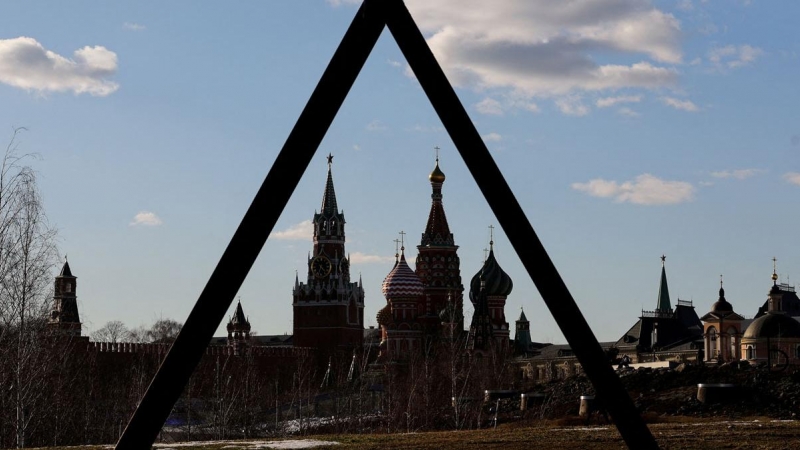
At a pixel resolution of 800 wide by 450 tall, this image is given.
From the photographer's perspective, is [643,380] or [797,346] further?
[797,346]

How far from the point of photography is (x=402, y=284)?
102 meters

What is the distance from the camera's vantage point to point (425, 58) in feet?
27.8

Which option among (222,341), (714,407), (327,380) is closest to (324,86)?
(714,407)

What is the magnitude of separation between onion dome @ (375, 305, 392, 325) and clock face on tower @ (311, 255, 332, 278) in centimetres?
1520

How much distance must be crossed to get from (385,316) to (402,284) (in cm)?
328

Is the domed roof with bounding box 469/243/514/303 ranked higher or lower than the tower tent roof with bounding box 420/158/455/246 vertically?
lower

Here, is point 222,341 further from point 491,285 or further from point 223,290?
point 223,290

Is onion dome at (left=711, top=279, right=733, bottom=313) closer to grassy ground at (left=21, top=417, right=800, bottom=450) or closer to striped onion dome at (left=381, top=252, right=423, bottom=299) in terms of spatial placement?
striped onion dome at (left=381, top=252, right=423, bottom=299)

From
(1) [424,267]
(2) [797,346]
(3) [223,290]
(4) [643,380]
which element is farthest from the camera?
(1) [424,267]

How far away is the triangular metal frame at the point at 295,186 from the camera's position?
8016mm

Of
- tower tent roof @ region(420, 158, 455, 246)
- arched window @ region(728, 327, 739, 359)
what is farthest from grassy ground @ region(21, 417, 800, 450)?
tower tent roof @ region(420, 158, 455, 246)

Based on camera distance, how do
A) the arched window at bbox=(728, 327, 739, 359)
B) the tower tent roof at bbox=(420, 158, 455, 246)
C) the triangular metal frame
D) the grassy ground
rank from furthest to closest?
the tower tent roof at bbox=(420, 158, 455, 246) < the arched window at bbox=(728, 327, 739, 359) < the grassy ground < the triangular metal frame

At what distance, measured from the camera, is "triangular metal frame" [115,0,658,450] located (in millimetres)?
8016

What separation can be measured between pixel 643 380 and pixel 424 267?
2449 inches
